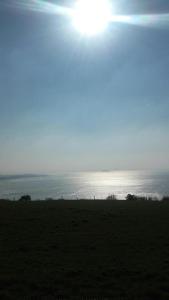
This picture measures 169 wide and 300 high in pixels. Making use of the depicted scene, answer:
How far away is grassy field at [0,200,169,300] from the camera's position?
9.55 metres

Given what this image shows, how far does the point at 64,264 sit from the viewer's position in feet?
39.4

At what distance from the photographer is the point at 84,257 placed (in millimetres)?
13000

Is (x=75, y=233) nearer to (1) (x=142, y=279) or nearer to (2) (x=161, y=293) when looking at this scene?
(1) (x=142, y=279)

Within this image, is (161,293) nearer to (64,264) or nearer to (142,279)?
(142,279)

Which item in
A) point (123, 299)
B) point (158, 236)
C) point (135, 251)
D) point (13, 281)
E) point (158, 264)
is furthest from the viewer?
point (158, 236)

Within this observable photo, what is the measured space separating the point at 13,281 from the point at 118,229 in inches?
352

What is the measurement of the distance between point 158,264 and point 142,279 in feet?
5.57

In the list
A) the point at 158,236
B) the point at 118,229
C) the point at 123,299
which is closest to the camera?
the point at 123,299

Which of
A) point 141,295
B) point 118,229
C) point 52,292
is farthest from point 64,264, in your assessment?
point 118,229

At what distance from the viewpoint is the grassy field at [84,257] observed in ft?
31.3

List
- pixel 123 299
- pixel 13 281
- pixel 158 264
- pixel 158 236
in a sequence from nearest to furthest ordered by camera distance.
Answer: pixel 123 299, pixel 13 281, pixel 158 264, pixel 158 236

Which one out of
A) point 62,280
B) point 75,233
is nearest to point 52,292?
point 62,280

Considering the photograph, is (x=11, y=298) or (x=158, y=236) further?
(x=158, y=236)

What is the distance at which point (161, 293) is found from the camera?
9320 mm
